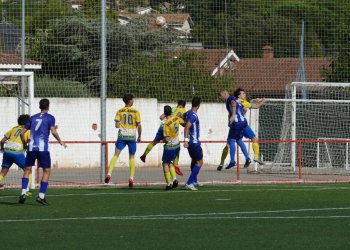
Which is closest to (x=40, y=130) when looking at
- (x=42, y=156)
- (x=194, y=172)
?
(x=42, y=156)

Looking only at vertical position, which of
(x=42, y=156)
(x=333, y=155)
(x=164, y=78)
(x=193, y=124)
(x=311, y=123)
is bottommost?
(x=333, y=155)

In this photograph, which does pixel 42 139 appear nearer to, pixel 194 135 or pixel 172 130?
pixel 172 130

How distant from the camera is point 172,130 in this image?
2266 cm

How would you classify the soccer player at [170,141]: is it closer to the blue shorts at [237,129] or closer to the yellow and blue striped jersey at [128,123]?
the yellow and blue striped jersey at [128,123]

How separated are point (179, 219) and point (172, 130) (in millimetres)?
6587

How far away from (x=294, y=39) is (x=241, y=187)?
1516 cm

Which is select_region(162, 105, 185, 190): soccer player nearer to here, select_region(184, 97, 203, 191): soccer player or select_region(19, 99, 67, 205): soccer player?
select_region(184, 97, 203, 191): soccer player

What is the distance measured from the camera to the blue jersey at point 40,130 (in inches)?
747

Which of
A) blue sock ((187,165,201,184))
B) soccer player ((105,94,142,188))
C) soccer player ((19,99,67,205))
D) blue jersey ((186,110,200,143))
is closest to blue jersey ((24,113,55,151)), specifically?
soccer player ((19,99,67,205))

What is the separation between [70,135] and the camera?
115 ft

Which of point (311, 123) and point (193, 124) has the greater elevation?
point (311, 123)

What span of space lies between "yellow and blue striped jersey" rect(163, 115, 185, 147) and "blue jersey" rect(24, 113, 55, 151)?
13.7ft

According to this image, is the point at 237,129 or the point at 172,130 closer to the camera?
the point at 172,130

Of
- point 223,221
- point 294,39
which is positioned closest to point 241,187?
point 223,221
